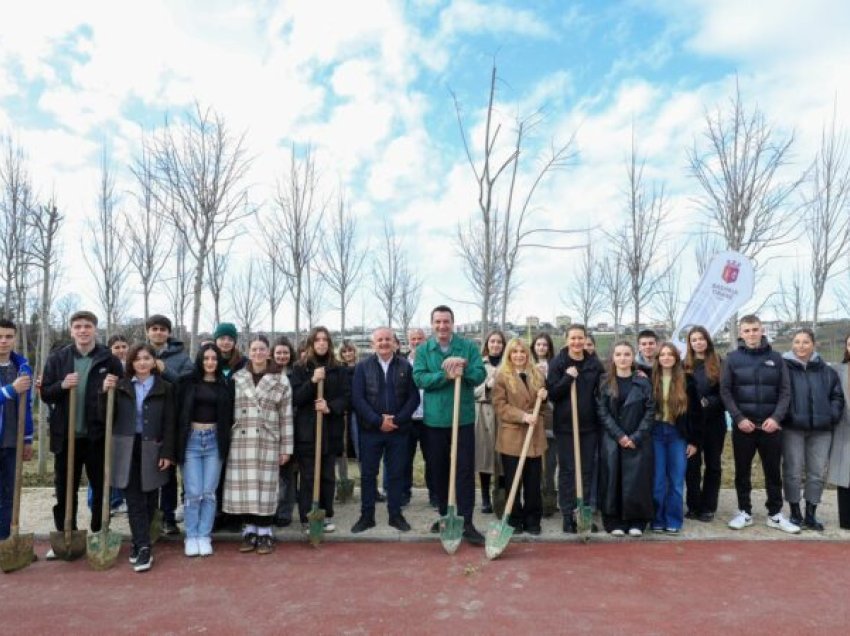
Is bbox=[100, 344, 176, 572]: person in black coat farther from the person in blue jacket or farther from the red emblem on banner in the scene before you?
the red emblem on banner

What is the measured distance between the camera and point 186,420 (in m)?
4.84

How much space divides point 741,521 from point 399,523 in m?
3.38

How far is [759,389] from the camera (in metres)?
5.39

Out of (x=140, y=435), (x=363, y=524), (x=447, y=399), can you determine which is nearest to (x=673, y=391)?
(x=447, y=399)

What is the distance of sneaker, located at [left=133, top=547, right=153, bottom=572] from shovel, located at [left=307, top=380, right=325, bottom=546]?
4.35ft

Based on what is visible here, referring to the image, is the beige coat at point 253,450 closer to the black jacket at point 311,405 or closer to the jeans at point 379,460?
the black jacket at point 311,405

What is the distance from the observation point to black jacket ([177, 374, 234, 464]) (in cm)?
484

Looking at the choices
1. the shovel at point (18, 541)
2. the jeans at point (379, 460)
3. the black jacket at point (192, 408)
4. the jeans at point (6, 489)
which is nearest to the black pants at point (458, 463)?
the jeans at point (379, 460)

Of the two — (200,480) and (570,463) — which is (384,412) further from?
(570,463)

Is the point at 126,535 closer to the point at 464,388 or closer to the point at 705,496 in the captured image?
the point at 464,388

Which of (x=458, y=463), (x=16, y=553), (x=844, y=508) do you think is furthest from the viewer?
(x=844, y=508)

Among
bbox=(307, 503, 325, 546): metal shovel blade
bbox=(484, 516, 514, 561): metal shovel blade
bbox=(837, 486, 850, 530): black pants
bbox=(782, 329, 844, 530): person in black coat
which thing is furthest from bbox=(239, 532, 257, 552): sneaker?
bbox=(837, 486, 850, 530): black pants

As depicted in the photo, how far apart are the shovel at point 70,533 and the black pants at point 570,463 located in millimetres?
4333

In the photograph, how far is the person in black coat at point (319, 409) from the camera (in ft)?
17.7
